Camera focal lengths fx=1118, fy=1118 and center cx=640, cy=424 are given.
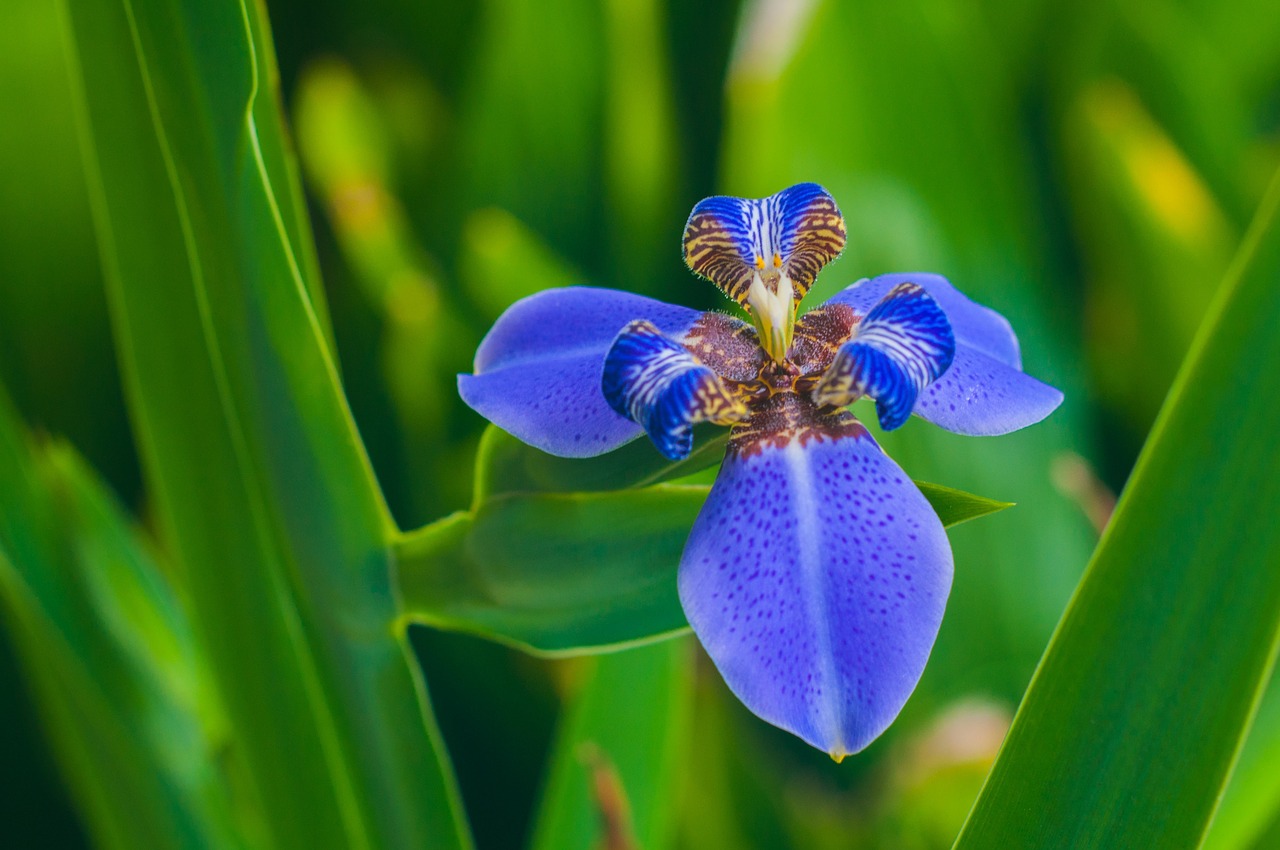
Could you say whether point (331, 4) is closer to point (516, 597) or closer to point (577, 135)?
point (577, 135)

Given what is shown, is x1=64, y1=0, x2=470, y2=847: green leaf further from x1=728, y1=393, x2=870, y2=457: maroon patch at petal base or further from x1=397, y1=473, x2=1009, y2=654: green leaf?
x1=728, y1=393, x2=870, y2=457: maroon patch at petal base

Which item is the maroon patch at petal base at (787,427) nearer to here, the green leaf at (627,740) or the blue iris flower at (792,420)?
the blue iris flower at (792,420)

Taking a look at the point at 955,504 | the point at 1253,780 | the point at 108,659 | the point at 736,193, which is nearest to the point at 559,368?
the point at 955,504

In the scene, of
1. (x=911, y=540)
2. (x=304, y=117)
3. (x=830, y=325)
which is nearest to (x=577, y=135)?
(x=304, y=117)

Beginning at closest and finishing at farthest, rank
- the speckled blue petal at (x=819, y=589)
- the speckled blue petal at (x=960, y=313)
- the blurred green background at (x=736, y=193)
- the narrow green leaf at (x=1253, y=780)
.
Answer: the speckled blue petal at (x=819, y=589)
the speckled blue petal at (x=960, y=313)
the narrow green leaf at (x=1253, y=780)
the blurred green background at (x=736, y=193)

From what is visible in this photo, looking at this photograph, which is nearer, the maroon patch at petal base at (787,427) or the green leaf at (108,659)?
the maroon patch at petal base at (787,427)

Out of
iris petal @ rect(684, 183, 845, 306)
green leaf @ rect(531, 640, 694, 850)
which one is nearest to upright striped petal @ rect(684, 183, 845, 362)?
iris petal @ rect(684, 183, 845, 306)

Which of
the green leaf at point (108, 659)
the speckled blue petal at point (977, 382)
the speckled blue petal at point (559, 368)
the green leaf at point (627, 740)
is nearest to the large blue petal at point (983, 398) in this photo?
the speckled blue petal at point (977, 382)
